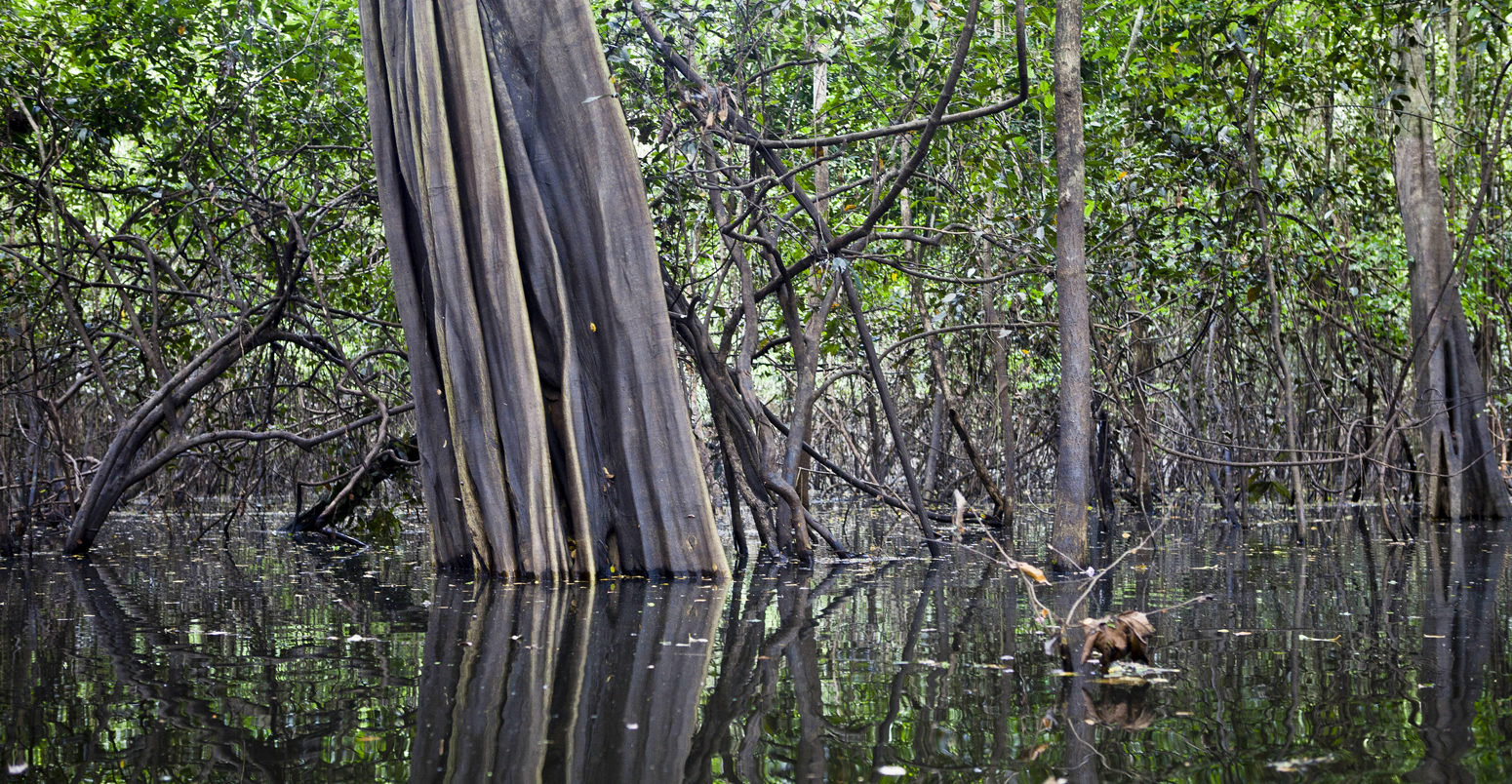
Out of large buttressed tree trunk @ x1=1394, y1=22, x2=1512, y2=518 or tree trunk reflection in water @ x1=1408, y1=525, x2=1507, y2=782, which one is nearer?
tree trunk reflection in water @ x1=1408, y1=525, x2=1507, y2=782

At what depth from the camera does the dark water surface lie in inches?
75.4

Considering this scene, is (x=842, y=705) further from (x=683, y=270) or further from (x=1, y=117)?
(x=1, y=117)

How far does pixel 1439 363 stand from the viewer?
851 centimetres

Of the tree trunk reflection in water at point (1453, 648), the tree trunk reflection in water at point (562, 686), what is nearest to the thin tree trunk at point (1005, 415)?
the tree trunk reflection in water at point (1453, 648)

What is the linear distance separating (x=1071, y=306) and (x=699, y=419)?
4088 millimetres

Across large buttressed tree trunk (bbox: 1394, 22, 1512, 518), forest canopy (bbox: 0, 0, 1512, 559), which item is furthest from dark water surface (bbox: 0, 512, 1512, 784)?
large buttressed tree trunk (bbox: 1394, 22, 1512, 518)

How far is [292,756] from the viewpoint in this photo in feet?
6.41

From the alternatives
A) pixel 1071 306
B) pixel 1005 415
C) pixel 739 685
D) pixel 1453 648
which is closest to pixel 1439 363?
pixel 1005 415

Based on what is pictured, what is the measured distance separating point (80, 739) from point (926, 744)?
1392 millimetres

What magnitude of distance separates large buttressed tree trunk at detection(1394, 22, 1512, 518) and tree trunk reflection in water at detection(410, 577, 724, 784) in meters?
6.39

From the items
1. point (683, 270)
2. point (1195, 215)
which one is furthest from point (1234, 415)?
point (683, 270)

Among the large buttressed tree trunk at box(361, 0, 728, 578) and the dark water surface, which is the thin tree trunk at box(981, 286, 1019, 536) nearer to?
the dark water surface

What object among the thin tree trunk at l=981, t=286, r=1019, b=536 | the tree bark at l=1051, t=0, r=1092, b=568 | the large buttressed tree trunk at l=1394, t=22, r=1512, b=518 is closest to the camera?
the tree bark at l=1051, t=0, r=1092, b=568

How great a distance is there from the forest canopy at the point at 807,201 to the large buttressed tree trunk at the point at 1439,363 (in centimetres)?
2
